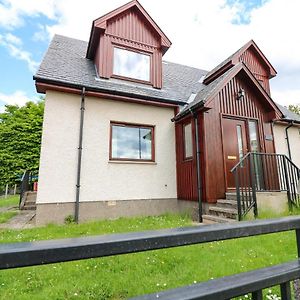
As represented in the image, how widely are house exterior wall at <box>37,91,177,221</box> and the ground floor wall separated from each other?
0.52ft

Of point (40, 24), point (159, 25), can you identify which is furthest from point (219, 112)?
point (40, 24)

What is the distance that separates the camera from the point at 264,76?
38.7 ft

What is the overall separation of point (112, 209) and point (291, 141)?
951 cm

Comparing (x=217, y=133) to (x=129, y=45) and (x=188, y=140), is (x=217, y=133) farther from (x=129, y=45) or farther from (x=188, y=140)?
(x=129, y=45)

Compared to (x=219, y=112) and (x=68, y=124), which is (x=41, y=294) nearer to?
(x=68, y=124)

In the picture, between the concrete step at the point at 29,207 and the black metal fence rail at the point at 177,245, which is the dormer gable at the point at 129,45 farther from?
the black metal fence rail at the point at 177,245

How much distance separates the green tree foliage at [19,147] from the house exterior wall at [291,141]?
17.1 meters

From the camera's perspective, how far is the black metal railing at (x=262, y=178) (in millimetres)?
6195

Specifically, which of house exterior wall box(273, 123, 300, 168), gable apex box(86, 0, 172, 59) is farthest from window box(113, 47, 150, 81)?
house exterior wall box(273, 123, 300, 168)

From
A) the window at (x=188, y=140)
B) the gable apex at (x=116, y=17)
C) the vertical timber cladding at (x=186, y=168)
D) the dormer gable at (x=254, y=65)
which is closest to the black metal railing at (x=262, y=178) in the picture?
the vertical timber cladding at (x=186, y=168)

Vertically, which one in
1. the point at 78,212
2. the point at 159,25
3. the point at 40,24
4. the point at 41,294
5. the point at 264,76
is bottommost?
the point at 41,294

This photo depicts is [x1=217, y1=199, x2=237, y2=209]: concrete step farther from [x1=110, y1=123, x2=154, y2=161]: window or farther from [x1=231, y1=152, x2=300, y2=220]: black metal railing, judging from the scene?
[x1=110, y1=123, x2=154, y2=161]: window

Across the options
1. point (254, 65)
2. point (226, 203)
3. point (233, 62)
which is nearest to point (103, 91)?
point (226, 203)

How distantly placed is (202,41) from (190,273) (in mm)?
17972
